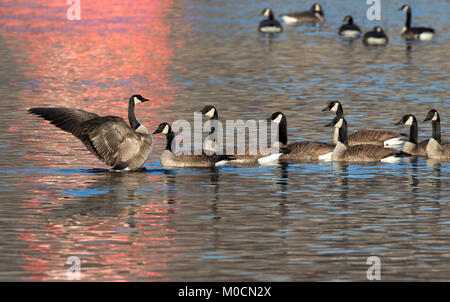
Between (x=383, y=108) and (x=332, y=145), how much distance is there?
9362 millimetres

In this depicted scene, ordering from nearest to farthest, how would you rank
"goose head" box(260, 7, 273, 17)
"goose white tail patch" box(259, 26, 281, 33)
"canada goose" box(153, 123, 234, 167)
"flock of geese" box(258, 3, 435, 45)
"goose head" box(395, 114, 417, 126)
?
"canada goose" box(153, 123, 234, 167)
"goose head" box(395, 114, 417, 126)
"flock of geese" box(258, 3, 435, 45)
"goose white tail patch" box(259, 26, 281, 33)
"goose head" box(260, 7, 273, 17)

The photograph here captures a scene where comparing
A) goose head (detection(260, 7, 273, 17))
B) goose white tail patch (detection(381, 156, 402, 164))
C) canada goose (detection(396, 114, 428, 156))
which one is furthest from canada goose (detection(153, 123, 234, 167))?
goose head (detection(260, 7, 273, 17))

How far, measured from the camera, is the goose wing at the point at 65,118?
24812 mm

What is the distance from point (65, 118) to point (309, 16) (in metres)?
51.5

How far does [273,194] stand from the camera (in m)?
23.4

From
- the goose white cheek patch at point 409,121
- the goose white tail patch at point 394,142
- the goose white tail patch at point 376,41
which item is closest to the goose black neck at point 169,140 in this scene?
the goose white tail patch at point 394,142

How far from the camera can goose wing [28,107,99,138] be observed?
81.4 feet

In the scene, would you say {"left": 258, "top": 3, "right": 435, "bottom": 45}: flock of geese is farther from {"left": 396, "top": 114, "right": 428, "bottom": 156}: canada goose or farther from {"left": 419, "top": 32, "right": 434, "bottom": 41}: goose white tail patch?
{"left": 396, "top": 114, "right": 428, "bottom": 156}: canada goose

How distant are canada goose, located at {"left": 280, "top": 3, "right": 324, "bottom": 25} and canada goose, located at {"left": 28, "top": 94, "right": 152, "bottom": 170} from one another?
49.8 metres

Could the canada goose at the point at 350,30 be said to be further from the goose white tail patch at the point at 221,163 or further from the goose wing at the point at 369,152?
the goose white tail patch at the point at 221,163

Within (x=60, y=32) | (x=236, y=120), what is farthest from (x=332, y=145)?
(x=60, y=32)

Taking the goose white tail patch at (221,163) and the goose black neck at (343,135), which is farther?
the goose black neck at (343,135)
